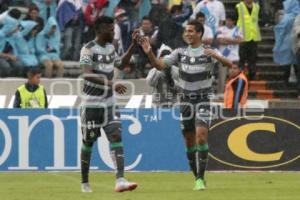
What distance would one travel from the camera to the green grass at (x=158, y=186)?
14.9 meters

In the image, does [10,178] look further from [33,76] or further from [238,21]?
[238,21]

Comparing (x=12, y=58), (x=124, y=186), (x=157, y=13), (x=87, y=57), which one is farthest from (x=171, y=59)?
(x=157, y=13)

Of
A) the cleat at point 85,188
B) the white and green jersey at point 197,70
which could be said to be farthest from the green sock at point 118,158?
the white and green jersey at point 197,70

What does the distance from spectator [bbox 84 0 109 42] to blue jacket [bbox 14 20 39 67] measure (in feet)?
5.00

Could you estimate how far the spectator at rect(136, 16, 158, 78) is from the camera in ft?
79.7

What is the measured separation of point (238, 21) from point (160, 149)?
633 cm

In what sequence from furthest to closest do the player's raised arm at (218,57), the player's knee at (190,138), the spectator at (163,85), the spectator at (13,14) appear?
the spectator at (13,14), the spectator at (163,85), the player's knee at (190,138), the player's raised arm at (218,57)

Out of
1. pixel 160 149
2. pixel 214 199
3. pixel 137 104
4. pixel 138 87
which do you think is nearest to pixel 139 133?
pixel 160 149

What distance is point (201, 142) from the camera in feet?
52.1

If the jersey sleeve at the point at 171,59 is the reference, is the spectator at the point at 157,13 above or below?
above

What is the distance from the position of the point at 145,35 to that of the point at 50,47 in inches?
83.2

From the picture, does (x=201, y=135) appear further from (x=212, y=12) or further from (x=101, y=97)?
(x=212, y=12)

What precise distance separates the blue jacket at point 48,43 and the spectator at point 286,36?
5.07 m

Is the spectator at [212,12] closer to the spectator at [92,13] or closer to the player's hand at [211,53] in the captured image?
the spectator at [92,13]
